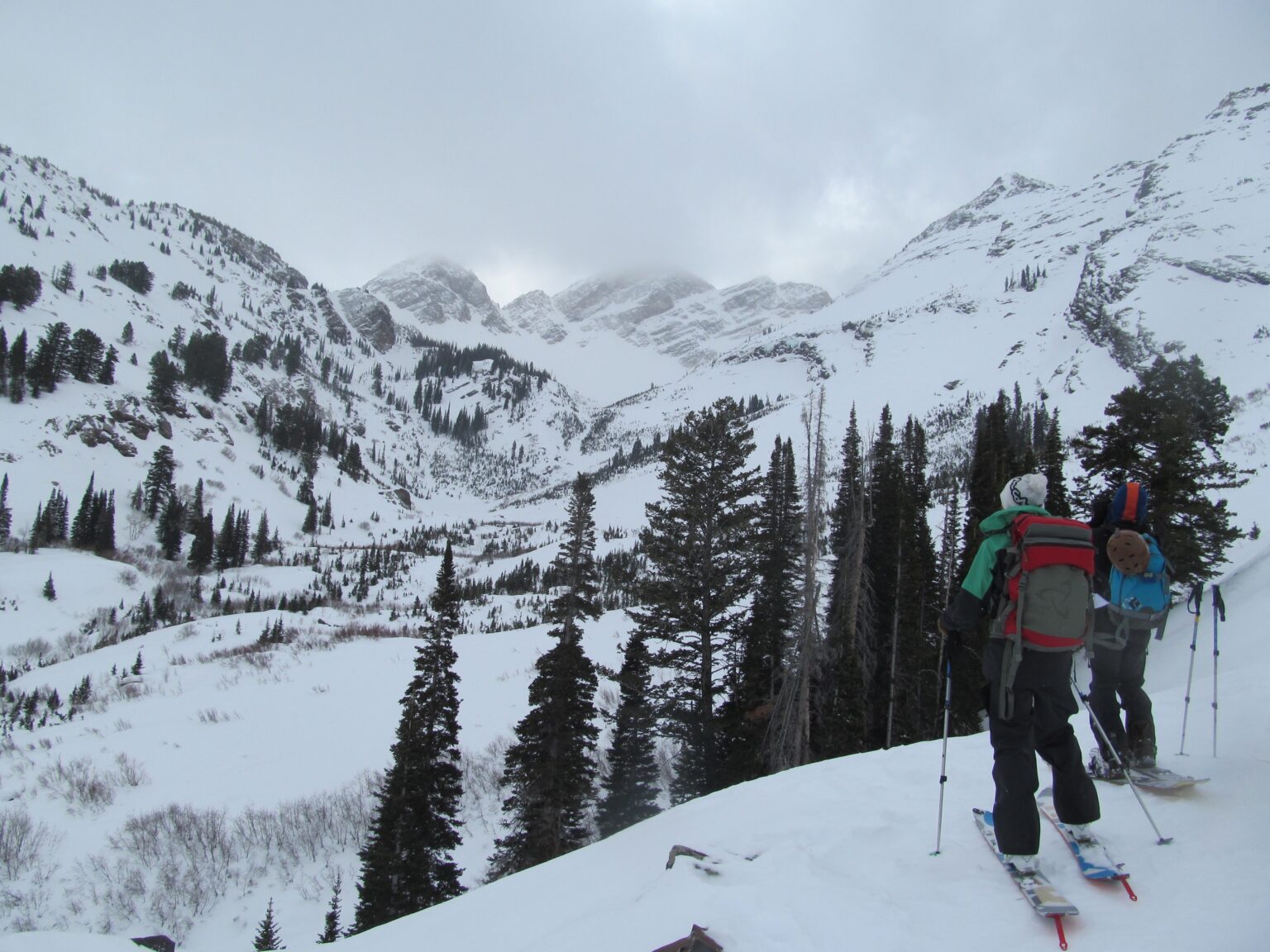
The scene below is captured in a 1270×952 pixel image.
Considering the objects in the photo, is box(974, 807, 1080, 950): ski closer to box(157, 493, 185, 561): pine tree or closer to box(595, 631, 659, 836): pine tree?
box(595, 631, 659, 836): pine tree

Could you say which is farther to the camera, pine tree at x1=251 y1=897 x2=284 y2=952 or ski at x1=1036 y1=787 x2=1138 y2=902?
pine tree at x1=251 y1=897 x2=284 y2=952

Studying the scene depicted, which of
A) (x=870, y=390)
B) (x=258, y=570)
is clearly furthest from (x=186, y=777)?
(x=870, y=390)

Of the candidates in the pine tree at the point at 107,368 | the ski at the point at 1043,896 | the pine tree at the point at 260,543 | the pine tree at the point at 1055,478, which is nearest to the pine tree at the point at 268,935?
the ski at the point at 1043,896

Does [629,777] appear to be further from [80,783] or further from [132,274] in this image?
[132,274]

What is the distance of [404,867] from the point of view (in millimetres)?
15383

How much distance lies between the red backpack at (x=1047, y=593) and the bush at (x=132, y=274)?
639ft

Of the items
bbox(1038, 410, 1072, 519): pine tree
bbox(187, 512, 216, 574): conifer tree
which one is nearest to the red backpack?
bbox(1038, 410, 1072, 519): pine tree

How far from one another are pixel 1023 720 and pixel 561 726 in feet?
45.9

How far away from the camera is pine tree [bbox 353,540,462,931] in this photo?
1527 centimetres

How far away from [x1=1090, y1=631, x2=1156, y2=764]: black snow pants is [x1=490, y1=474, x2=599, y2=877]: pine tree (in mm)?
11685

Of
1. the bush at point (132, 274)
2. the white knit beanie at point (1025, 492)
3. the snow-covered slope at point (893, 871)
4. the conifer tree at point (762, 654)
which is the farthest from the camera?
the bush at point (132, 274)

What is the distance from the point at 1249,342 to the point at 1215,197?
84.6 metres

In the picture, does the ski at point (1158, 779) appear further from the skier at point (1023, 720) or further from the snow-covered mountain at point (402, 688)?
the skier at point (1023, 720)

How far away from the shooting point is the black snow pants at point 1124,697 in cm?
559
